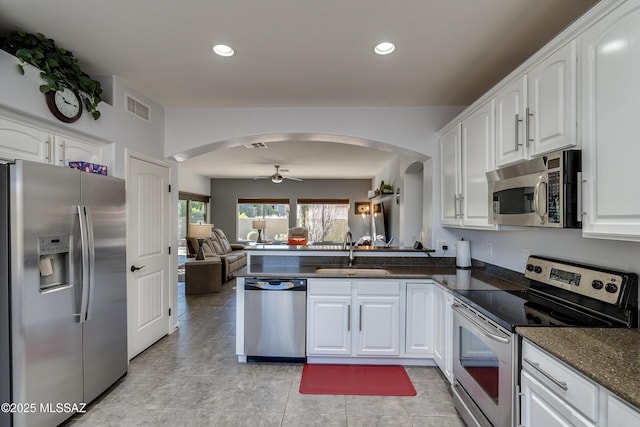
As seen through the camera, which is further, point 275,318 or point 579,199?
point 275,318

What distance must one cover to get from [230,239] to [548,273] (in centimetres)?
880

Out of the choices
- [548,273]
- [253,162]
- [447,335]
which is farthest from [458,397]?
[253,162]

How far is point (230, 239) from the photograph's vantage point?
9.71m

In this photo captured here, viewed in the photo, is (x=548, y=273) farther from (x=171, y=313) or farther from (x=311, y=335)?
(x=171, y=313)

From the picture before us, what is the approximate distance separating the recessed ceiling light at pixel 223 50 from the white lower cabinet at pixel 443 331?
2.50 meters

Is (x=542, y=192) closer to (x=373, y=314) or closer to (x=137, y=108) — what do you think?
(x=373, y=314)

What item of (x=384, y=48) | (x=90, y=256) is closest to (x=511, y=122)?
(x=384, y=48)

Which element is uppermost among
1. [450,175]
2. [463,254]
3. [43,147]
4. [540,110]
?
[540,110]

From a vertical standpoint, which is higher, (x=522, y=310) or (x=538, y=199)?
(x=538, y=199)

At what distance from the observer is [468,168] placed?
2656mm

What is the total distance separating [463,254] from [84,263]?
3279mm

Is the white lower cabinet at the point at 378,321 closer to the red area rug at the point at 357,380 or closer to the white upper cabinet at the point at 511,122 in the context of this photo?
the red area rug at the point at 357,380

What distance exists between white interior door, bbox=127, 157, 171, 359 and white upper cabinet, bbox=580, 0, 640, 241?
3418 mm

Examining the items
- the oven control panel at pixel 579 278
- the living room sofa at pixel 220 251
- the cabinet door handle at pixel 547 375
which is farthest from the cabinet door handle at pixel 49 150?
the living room sofa at pixel 220 251
